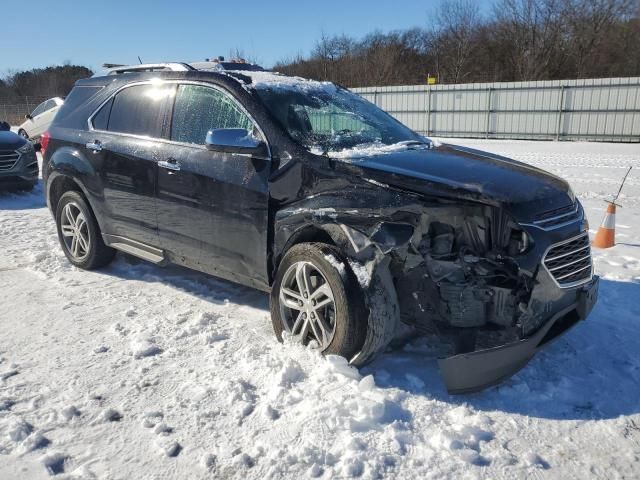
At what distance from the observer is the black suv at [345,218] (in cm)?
281

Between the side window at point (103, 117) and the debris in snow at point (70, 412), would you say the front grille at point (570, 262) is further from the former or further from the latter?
the side window at point (103, 117)

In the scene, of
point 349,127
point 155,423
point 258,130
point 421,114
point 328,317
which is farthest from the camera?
point 421,114

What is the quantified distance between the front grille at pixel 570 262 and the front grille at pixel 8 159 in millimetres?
10053

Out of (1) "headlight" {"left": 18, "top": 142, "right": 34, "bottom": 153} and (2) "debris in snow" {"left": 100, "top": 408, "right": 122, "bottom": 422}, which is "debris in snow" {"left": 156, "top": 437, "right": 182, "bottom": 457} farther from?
(1) "headlight" {"left": 18, "top": 142, "right": 34, "bottom": 153}

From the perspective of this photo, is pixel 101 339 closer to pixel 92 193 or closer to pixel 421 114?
pixel 92 193

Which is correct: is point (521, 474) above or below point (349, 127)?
below

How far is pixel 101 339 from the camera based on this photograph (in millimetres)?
3664

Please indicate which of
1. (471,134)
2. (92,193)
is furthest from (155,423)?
(471,134)

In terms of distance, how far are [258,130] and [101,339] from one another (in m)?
1.88

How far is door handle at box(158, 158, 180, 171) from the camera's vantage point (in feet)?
13.1

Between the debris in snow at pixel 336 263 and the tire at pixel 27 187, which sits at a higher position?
the debris in snow at pixel 336 263

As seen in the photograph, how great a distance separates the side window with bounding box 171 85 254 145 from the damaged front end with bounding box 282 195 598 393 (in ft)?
4.34

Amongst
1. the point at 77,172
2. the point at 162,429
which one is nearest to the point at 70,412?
the point at 162,429

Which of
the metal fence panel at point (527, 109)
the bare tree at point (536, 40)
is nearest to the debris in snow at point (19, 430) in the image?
the metal fence panel at point (527, 109)
